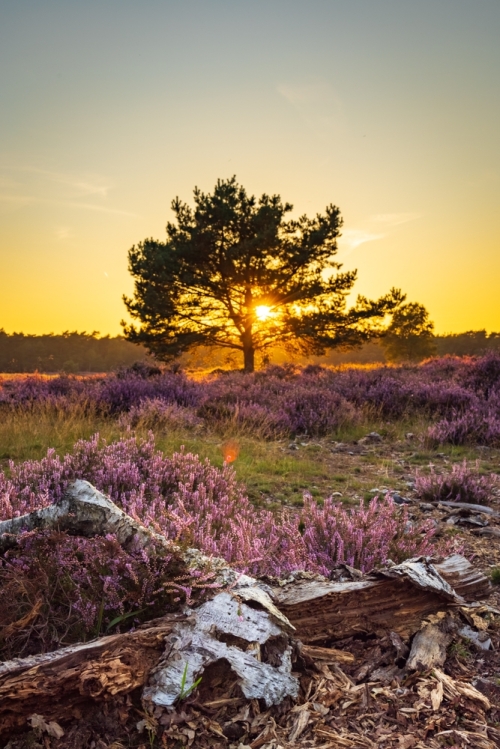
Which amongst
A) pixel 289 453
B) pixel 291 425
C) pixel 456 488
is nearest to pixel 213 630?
pixel 456 488

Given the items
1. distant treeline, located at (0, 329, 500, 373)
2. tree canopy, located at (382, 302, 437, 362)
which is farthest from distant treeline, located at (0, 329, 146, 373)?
tree canopy, located at (382, 302, 437, 362)

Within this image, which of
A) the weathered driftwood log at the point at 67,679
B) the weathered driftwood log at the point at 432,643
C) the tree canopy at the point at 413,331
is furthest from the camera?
the tree canopy at the point at 413,331

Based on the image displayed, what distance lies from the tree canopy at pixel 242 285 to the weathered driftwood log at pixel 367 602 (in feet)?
69.6

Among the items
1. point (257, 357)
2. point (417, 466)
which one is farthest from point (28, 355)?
point (417, 466)

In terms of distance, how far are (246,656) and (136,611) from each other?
51 cm

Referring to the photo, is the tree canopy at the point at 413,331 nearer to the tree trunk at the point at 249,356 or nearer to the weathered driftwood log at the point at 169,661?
the tree trunk at the point at 249,356

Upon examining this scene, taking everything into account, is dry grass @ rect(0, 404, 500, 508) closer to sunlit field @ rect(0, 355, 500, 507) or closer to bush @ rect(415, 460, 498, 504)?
sunlit field @ rect(0, 355, 500, 507)

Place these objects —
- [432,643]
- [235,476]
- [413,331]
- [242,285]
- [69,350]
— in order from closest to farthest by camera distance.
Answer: [432,643] < [235,476] < [242,285] < [413,331] < [69,350]

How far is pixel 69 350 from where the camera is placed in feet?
259

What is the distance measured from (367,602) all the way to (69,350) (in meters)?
82.1

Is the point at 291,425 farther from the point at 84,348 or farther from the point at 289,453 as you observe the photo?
the point at 84,348

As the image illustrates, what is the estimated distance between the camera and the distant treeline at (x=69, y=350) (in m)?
69.9

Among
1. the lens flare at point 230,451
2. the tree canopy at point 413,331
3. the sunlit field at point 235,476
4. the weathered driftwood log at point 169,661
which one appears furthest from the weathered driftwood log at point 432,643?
the tree canopy at point 413,331

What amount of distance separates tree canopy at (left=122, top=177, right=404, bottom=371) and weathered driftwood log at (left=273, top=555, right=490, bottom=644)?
2121 centimetres
